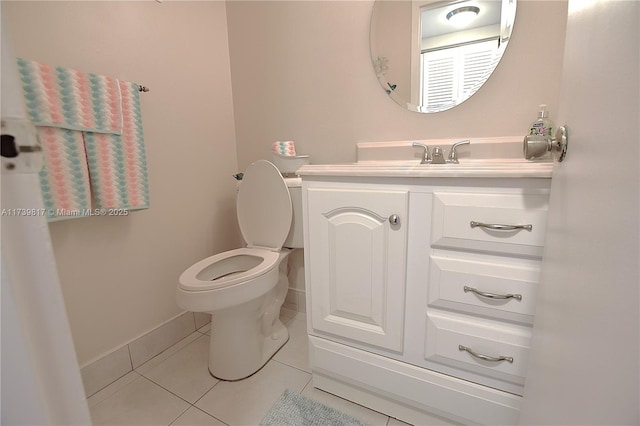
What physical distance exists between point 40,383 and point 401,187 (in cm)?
80

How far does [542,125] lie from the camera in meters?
0.99

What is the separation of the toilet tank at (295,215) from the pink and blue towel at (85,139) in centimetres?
61

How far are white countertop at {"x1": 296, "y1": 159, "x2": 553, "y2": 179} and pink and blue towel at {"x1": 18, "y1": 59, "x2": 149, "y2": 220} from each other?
28.5 inches

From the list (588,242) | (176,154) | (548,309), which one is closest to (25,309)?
(588,242)

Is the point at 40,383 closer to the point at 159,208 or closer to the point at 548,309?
the point at 548,309

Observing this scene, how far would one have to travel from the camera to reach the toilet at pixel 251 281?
1076mm

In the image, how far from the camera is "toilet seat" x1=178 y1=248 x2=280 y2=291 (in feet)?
3.52

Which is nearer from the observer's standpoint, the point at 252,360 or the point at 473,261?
the point at 473,261

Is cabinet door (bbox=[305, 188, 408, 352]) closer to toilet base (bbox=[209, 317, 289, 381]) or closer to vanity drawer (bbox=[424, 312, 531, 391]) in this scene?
vanity drawer (bbox=[424, 312, 531, 391])

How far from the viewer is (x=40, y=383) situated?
26 centimetres

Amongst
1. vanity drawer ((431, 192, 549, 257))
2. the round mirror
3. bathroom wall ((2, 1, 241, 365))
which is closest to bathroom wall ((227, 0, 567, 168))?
the round mirror

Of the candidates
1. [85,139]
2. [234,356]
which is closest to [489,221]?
[234,356]

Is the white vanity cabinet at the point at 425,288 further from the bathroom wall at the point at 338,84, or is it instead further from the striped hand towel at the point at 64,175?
the striped hand towel at the point at 64,175

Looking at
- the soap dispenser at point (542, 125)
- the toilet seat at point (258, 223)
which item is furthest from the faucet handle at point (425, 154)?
the toilet seat at point (258, 223)
